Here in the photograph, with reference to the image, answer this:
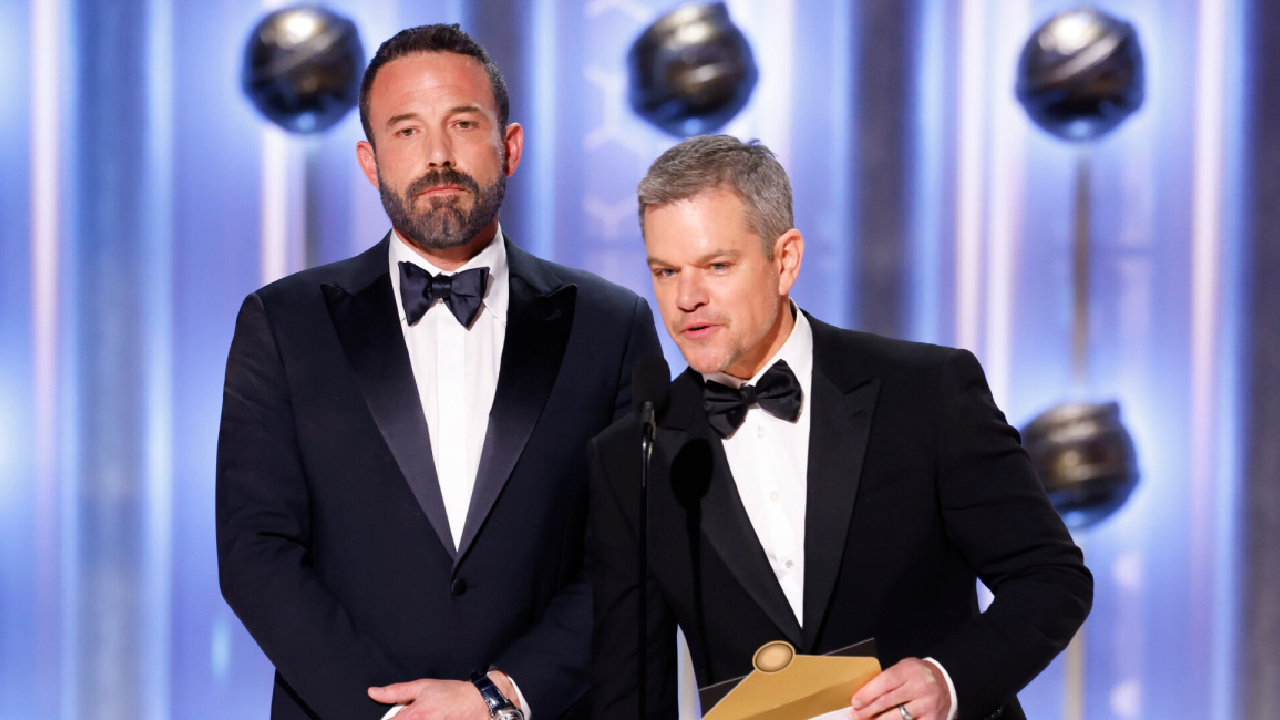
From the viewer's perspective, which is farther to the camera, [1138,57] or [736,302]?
[1138,57]

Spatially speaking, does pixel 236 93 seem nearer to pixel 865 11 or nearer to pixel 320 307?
pixel 320 307

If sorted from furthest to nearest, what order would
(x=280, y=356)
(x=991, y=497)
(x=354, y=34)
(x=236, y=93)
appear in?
(x=236, y=93) < (x=354, y=34) < (x=280, y=356) < (x=991, y=497)

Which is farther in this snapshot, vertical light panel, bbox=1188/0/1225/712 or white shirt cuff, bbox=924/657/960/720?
vertical light panel, bbox=1188/0/1225/712

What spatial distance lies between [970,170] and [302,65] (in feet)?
5.69

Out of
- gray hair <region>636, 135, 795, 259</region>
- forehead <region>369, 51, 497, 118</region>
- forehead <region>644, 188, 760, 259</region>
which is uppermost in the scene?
forehead <region>369, 51, 497, 118</region>

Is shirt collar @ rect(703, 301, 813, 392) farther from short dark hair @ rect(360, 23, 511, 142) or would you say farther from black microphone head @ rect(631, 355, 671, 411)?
short dark hair @ rect(360, 23, 511, 142)

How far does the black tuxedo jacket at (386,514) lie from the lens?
216 cm

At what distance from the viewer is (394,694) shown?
82.1 inches

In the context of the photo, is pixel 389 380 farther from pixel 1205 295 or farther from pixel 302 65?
pixel 1205 295

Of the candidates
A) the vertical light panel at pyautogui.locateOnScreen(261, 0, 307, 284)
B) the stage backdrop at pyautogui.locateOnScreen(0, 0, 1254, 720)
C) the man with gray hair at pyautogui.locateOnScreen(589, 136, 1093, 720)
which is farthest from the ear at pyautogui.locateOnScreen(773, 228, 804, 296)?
the vertical light panel at pyautogui.locateOnScreen(261, 0, 307, 284)

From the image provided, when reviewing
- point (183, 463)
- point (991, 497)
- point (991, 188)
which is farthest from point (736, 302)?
point (183, 463)

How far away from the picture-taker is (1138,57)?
3104 millimetres

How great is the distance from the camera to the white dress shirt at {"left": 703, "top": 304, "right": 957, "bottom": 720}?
2025 millimetres

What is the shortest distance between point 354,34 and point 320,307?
3.49 ft
